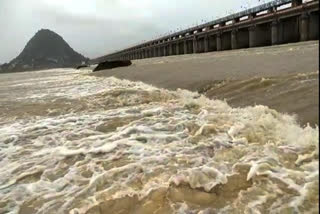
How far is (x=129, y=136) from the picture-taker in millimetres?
6406

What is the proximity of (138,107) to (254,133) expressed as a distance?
4176mm

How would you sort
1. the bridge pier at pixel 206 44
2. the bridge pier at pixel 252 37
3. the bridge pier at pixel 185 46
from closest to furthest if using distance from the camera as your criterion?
the bridge pier at pixel 252 37, the bridge pier at pixel 206 44, the bridge pier at pixel 185 46

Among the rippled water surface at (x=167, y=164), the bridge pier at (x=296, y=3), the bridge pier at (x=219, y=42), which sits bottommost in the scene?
the rippled water surface at (x=167, y=164)

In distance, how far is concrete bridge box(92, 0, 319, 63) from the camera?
32062 mm


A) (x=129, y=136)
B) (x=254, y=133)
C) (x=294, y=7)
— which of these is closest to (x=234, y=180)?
(x=254, y=133)

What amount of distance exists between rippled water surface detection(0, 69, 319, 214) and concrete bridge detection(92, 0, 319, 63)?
19.3 metres

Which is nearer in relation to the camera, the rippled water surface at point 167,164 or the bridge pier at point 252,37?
the rippled water surface at point 167,164

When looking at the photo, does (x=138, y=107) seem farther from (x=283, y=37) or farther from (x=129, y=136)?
(x=283, y=37)

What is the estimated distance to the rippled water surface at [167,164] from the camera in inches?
149

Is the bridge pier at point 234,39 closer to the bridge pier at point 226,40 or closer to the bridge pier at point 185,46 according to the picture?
the bridge pier at point 226,40

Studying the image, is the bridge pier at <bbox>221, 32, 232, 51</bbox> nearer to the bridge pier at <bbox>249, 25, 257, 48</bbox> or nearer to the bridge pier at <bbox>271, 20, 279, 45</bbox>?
the bridge pier at <bbox>249, 25, 257, 48</bbox>

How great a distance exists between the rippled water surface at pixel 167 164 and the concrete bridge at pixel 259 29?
1929cm

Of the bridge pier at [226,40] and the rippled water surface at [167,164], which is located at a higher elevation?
the bridge pier at [226,40]

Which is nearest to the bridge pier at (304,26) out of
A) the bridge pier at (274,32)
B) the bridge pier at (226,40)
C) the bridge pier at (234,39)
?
the bridge pier at (274,32)
